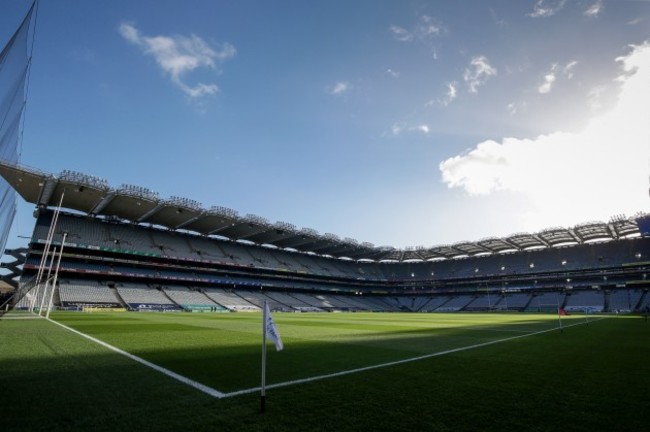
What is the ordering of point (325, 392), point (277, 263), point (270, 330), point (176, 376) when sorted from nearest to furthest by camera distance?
1. point (270, 330)
2. point (325, 392)
3. point (176, 376)
4. point (277, 263)

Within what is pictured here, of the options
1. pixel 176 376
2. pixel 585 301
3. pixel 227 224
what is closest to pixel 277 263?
pixel 227 224

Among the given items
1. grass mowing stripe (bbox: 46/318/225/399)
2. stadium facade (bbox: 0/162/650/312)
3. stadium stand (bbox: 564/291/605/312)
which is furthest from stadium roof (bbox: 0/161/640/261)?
grass mowing stripe (bbox: 46/318/225/399)

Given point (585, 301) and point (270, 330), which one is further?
point (585, 301)

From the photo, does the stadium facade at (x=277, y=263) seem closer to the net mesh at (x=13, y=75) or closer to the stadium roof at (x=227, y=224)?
the stadium roof at (x=227, y=224)

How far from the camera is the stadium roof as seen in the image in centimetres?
4328

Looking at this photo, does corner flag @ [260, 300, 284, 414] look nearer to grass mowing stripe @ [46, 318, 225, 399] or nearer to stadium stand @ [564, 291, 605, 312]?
grass mowing stripe @ [46, 318, 225, 399]

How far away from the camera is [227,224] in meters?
61.4

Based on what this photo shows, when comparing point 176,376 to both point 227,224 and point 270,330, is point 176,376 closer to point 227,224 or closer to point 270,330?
point 270,330

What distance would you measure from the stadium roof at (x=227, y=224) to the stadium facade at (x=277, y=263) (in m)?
0.23

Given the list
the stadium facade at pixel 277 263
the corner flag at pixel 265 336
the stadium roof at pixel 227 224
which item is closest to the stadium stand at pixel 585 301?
the stadium facade at pixel 277 263

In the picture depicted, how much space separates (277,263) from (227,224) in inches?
738

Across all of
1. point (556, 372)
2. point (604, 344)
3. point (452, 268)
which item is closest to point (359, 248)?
point (452, 268)

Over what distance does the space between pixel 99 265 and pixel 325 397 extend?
59.5 metres

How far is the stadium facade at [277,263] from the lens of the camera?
156 ft
